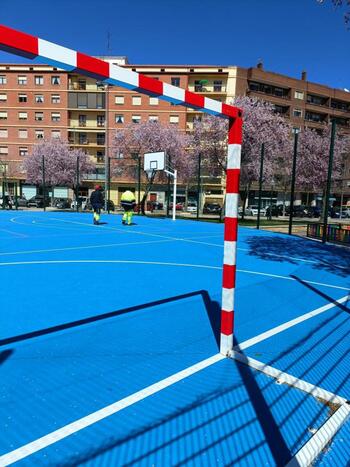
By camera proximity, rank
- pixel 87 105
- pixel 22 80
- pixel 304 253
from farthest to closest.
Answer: pixel 87 105, pixel 22 80, pixel 304 253

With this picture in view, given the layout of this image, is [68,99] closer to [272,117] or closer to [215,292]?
[272,117]

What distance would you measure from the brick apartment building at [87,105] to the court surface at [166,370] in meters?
50.0

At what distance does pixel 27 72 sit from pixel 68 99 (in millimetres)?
7174

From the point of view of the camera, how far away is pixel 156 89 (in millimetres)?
3066

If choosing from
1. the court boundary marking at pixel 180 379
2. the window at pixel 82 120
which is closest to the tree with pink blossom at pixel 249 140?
the court boundary marking at pixel 180 379

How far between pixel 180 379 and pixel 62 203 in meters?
42.4

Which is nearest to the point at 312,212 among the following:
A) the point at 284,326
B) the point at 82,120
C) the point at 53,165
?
the point at 53,165

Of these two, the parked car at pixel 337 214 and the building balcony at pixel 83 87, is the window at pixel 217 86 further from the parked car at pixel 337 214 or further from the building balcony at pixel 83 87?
the parked car at pixel 337 214

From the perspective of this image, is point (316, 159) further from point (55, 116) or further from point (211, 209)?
point (55, 116)

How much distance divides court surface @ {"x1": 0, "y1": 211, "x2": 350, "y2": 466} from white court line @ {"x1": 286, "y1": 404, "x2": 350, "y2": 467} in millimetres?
20

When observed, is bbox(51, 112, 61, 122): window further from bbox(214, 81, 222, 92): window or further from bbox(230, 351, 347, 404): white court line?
bbox(230, 351, 347, 404): white court line

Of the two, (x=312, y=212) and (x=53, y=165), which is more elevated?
(x=53, y=165)

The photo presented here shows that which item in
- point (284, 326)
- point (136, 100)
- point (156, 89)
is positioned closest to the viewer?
point (156, 89)

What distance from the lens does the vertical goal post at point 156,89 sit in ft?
7.60
